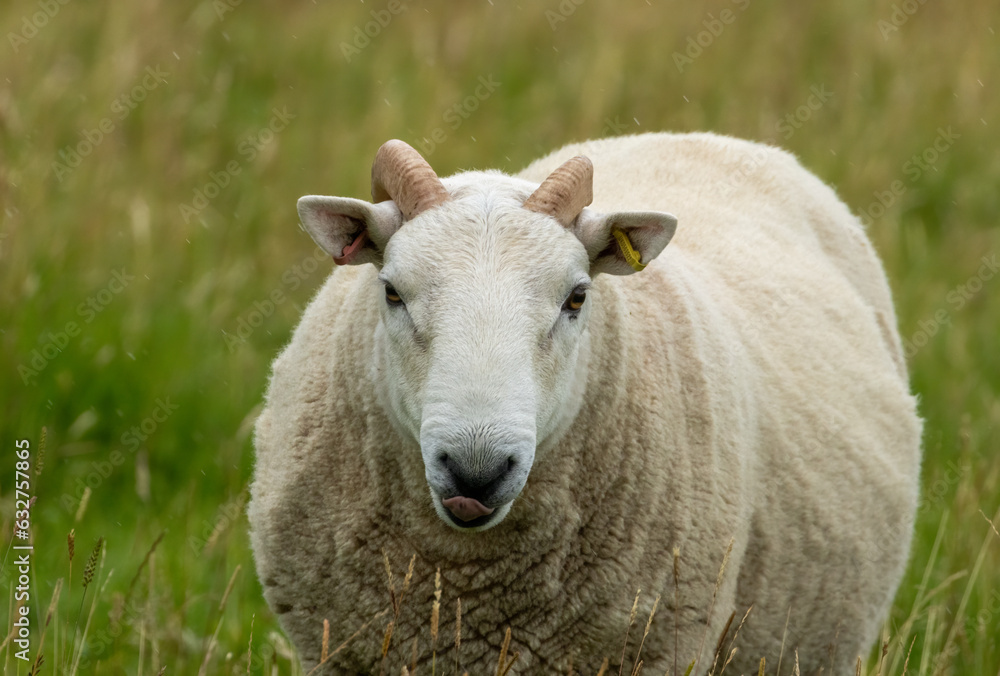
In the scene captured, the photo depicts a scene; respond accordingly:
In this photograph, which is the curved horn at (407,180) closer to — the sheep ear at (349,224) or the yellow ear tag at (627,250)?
the sheep ear at (349,224)

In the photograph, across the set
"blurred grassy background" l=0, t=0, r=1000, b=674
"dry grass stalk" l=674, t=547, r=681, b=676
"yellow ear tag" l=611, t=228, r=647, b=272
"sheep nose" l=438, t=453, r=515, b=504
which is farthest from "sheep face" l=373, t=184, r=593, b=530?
"blurred grassy background" l=0, t=0, r=1000, b=674

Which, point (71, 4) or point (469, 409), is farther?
point (71, 4)

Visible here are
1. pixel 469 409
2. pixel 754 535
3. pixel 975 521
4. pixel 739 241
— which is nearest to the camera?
pixel 469 409

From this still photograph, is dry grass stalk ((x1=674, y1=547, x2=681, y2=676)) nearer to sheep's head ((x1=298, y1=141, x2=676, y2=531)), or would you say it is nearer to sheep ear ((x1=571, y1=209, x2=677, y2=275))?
sheep's head ((x1=298, y1=141, x2=676, y2=531))

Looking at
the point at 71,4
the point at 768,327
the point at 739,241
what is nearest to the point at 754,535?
the point at 768,327

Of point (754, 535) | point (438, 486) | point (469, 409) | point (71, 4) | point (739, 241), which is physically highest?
point (71, 4)

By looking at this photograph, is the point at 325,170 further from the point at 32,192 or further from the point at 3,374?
the point at 3,374

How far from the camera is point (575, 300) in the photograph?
270cm

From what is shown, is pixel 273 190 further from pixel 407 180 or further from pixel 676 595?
pixel 676 595

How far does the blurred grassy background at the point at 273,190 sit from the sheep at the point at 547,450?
12.0 inches

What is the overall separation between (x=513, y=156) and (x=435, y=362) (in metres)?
5.20

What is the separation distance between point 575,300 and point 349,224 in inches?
22.4

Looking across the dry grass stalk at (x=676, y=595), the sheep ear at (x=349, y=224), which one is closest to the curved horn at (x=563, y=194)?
the sheep ear at (x=349, y=224)

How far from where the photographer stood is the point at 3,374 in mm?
4664
